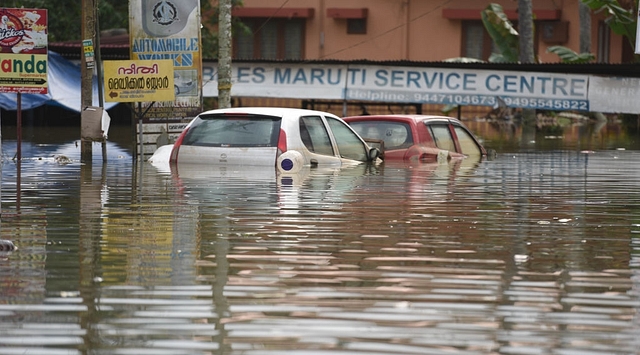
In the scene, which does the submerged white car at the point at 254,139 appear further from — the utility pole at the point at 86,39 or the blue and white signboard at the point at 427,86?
the blue and white signboard at the point at 427,86

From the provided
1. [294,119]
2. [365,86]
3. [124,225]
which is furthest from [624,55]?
[124,225]

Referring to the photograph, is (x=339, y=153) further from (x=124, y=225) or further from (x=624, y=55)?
(x=624, y=55)

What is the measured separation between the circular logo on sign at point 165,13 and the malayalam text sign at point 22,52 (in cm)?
371

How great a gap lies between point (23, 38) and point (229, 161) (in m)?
3.45

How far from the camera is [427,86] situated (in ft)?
109

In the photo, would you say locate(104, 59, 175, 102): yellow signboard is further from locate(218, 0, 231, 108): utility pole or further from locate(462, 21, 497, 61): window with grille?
locate(462, 21, 497, 61): window with grille

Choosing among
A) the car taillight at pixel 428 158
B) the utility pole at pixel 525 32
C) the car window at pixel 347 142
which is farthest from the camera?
the utility pole at pixel 525 32

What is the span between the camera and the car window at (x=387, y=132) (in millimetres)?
20156

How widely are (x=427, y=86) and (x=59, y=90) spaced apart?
8.98 m

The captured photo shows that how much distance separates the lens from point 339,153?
1823 cm

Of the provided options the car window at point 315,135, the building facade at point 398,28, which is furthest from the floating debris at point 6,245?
the building facade at point 398,28

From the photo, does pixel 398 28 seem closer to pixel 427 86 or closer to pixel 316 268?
pixel 427 86

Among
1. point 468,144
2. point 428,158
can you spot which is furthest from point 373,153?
point 468,144

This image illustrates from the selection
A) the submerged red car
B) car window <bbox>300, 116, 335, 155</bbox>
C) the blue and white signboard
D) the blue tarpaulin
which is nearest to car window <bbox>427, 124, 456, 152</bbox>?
the submerged red car
